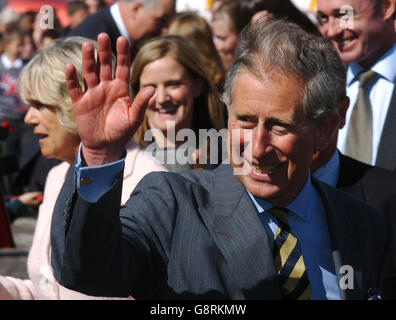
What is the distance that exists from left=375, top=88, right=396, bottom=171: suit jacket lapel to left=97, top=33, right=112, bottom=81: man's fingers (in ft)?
7.29

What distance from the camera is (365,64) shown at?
4.36 meters

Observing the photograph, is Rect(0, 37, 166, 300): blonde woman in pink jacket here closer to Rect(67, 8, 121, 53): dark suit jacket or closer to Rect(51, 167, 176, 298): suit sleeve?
Rect(51, 167, 176, 298): suit sleeve

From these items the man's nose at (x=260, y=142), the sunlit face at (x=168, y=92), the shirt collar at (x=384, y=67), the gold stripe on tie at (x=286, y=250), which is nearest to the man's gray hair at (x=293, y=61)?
the man's nose at (x=260, y=142)

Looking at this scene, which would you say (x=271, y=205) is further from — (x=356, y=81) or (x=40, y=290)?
(x=356, y=81)

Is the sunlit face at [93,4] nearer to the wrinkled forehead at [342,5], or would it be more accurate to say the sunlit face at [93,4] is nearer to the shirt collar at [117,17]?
the shirt collar at [117,17]

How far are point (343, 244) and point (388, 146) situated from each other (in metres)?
1.49

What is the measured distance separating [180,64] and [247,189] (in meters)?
2.30

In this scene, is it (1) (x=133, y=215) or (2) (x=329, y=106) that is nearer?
(1) (x=133, y=215)

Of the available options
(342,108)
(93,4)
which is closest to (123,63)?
(342,108)

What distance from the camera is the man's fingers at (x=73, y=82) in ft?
6.55

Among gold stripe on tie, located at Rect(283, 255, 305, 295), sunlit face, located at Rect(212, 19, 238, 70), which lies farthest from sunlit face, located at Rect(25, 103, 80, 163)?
sunlit face, located at Rect(212, 19, 238, 70)

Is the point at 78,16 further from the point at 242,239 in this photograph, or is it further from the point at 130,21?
the point at 242,239

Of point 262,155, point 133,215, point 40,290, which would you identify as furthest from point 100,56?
point 40,290

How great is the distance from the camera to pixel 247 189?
2.57 metres
